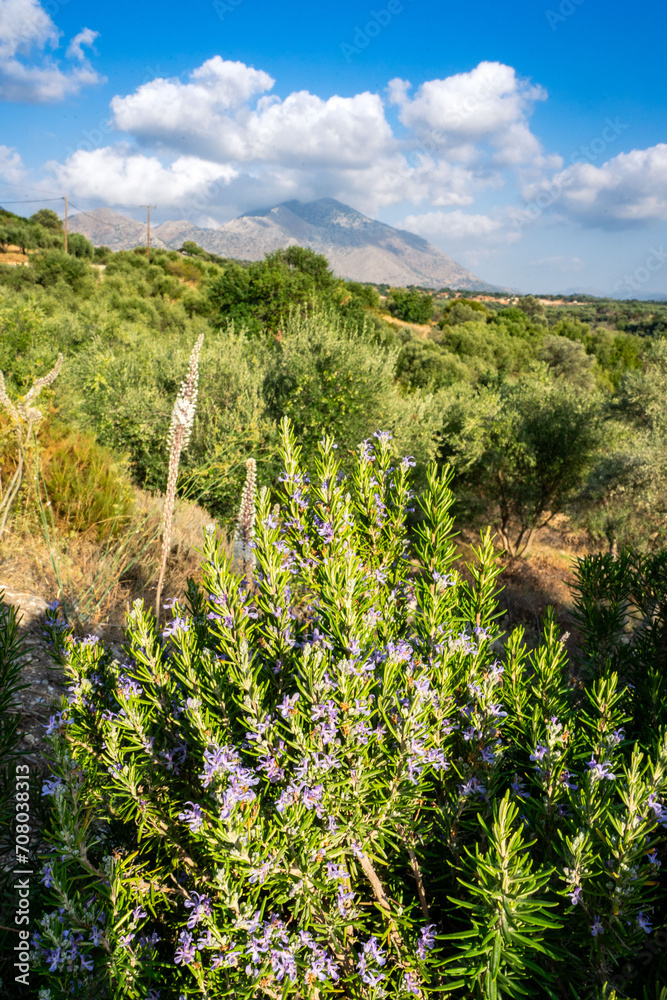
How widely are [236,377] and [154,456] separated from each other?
3.32m

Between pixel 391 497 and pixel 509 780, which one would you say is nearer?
pixel 509 780

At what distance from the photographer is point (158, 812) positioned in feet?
4.39

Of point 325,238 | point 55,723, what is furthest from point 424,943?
point 325,238

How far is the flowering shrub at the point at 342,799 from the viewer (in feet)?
3.55

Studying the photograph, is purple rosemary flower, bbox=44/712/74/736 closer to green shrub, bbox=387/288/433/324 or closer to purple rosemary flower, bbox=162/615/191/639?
purple rosemary flower, bbox=162/615/191/639

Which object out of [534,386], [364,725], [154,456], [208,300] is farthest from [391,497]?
[208,300]

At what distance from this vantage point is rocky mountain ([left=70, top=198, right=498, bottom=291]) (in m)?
73.4

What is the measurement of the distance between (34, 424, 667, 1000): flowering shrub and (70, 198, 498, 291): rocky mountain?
39.1 meters

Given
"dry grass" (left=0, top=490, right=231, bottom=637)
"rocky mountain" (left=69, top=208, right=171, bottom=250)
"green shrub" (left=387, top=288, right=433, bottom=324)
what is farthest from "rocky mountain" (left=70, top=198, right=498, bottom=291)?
"dry grass" (left=0, top=490, right=231, bottom=637)

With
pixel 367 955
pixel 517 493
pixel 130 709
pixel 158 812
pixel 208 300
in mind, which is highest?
pixel 208 300

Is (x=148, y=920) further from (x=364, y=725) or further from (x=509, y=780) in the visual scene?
(x=509, y=780)

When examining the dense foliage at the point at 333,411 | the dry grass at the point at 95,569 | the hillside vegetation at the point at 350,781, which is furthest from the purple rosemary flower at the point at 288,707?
the dense foliage at the point at 333,411

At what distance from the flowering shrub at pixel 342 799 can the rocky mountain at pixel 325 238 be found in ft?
128

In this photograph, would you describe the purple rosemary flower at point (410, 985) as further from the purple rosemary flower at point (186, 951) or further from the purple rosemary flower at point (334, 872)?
the purple rosemary flower at point (186, 951)
